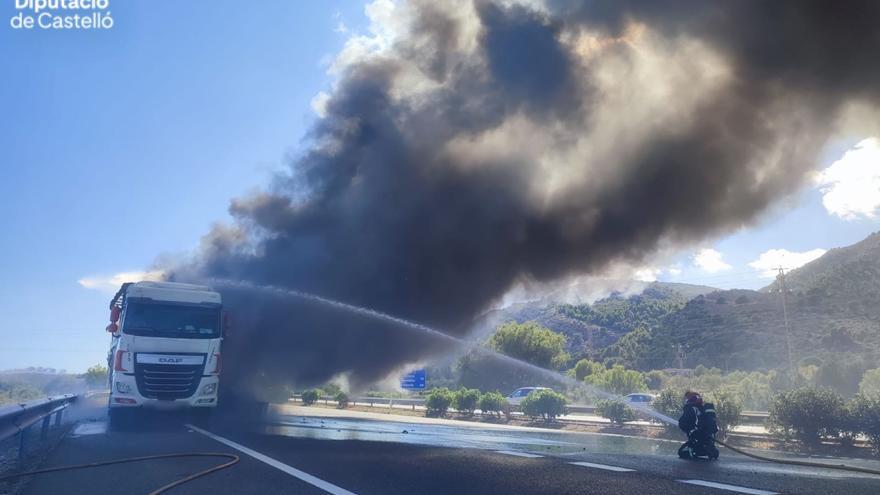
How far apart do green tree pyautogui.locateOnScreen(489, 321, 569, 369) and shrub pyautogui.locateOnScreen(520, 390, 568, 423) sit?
23.5m

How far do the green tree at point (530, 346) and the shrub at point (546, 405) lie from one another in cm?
2354

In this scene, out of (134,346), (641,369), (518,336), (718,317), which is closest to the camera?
(134,346)

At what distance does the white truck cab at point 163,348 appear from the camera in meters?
15.4

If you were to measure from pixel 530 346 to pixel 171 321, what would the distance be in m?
41.0

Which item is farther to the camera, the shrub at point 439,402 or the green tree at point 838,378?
the green tree at point 838,378

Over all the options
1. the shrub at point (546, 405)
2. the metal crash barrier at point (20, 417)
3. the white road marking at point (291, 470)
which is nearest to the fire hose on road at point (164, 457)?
the white road marking at point (291, 470)

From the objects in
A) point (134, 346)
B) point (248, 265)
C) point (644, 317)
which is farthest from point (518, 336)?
point (644, 317)

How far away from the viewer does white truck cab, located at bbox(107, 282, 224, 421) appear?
605 inches

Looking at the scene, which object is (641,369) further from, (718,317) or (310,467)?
(310,467)

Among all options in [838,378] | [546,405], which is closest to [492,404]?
[546,405]

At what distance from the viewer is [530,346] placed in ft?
176

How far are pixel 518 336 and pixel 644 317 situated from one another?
9180cm

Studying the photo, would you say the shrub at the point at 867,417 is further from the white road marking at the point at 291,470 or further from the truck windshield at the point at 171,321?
the truck windshield at the point at 171,321

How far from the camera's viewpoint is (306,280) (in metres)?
31.9
